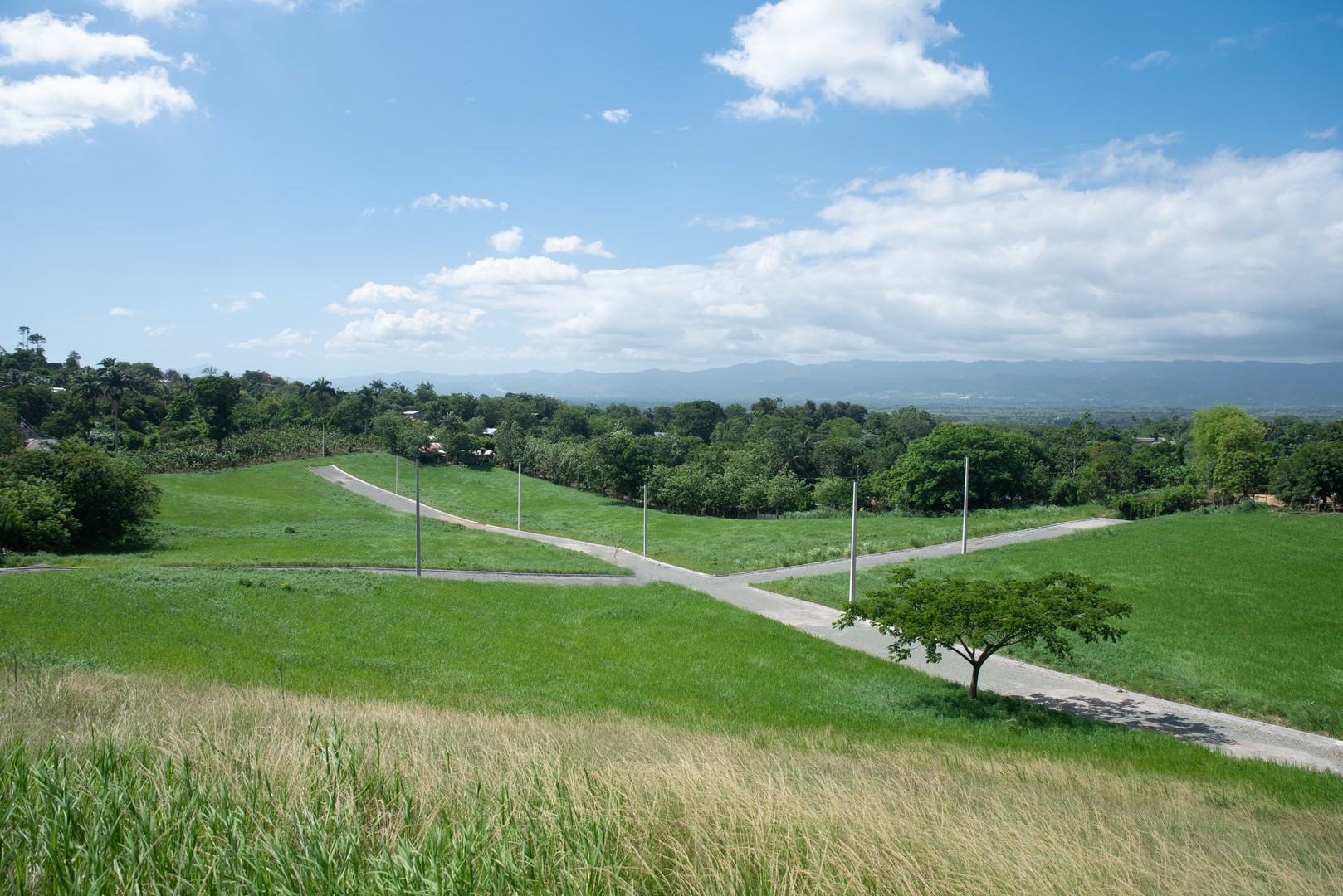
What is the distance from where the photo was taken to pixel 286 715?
25.5ft

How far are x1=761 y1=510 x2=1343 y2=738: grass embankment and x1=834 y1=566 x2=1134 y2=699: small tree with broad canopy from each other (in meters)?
4.91

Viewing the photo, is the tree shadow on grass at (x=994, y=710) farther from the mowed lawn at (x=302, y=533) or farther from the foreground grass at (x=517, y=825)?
the mowed lawn at (x=302, y=533)

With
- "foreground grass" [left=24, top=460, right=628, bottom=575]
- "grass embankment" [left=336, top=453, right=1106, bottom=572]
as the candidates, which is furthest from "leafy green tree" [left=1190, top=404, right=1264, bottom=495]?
"foreground grass" [left=24, top=460, right=628, bottom=575]

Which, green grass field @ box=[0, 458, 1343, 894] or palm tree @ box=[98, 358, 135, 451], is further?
palm tree @ box=[98, 358, 135, 451]

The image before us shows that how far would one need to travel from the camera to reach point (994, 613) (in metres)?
13.6

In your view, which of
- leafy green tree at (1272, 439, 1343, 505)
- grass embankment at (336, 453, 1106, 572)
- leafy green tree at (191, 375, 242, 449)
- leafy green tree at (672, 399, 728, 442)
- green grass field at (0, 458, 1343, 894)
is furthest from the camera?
leafy green tree at (672, 399, 728, 442)

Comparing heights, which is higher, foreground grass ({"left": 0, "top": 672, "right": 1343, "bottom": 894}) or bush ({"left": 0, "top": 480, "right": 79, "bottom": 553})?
foreground grass ({"left": 0, "top": 672, "right": 1343, "bottom": 894})

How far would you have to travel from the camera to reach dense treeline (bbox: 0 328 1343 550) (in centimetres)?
5797

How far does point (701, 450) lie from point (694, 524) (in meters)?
21.4

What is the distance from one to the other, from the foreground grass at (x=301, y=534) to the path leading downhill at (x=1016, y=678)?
2.96 meters

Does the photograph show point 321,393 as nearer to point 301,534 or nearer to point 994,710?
point 301,534

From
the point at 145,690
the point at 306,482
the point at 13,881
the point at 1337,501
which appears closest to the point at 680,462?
the point at 306,482

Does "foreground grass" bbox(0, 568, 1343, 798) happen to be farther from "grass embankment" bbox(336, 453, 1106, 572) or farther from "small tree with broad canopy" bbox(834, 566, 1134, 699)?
"grass embankment" bbox(336, 453, 1106, 572)

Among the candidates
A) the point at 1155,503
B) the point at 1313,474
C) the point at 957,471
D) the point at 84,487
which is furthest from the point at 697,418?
the point at 84,487
